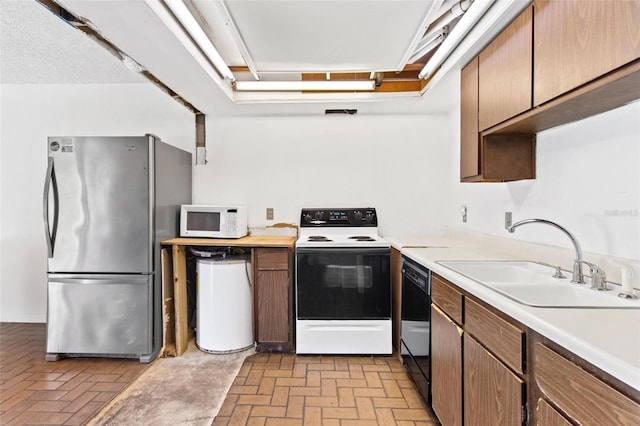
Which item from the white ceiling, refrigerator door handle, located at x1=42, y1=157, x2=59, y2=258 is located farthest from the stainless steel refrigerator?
the white ceiling

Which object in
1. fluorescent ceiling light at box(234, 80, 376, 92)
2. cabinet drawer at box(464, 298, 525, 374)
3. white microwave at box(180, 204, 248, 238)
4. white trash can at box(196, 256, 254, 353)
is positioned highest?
fluorescent ceiling light at box(234, 80, 376, 92)

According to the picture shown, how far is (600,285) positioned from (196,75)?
2516mm

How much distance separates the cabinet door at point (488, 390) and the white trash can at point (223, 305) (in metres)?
1.84

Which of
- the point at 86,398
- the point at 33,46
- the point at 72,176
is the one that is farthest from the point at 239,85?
the point at 86,398

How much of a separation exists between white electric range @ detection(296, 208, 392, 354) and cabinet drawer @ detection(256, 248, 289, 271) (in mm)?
160

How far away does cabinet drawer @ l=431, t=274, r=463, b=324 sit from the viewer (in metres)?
1.51

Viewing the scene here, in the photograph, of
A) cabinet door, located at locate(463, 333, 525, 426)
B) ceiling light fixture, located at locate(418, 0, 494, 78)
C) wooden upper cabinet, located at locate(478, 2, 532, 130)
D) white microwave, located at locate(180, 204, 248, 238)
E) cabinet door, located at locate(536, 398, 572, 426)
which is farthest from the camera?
white microwave, located at locate(180, 204, 248, 238)

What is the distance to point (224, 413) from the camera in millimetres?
1951

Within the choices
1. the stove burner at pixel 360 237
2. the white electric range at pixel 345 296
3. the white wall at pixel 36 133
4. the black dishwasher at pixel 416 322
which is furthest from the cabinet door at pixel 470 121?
the white wall at pixel 36 133

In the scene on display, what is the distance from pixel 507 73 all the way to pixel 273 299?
2.22m

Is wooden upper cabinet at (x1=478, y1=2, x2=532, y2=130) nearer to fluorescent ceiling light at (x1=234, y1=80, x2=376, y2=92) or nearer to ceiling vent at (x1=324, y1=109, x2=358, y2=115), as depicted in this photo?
fluorescent ceiling light at (x1=234, y1=80, x2=376, y2=92)

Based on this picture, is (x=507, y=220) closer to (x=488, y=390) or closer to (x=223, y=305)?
(x=488, y=390)

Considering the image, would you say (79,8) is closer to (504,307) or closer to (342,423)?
(504,307)

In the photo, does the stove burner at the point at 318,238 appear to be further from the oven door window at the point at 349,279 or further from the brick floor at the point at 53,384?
the brick floor at the point at 53,384
